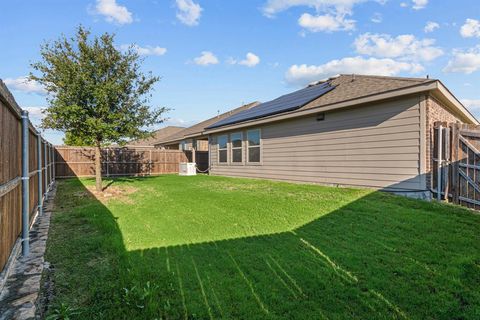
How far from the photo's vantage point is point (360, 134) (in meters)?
8.26

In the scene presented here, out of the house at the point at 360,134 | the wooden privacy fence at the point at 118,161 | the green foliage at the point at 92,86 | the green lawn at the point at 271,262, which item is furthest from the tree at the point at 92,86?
the wooden privacy fence at the point at 118,161

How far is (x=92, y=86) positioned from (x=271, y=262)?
8080mm

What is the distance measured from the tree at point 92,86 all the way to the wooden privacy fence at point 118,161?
24.5 ft

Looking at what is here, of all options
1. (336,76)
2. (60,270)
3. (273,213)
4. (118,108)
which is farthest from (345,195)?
(118,108)

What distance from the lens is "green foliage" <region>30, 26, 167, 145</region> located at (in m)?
8.52

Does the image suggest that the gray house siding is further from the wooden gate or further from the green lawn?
the green lawn

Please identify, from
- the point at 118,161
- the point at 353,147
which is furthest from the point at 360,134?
the point at 118,161

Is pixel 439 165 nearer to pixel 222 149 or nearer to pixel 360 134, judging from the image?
pixel 360 134

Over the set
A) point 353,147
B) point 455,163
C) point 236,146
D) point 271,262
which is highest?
point 236,146

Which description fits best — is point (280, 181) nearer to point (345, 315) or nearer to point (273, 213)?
point (273, 213)

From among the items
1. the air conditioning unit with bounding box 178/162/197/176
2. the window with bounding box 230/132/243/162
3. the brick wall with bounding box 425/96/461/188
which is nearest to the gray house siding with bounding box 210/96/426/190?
the brick wall with bounding box 425/96/461/188

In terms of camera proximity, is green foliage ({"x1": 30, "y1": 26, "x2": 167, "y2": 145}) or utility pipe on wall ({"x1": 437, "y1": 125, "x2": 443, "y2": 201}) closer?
utility pipe on wall ({"x1": 437, "y1": 125, "x2": 443, "y2": 201})

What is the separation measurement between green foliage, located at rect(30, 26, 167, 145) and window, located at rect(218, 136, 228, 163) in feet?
18.8

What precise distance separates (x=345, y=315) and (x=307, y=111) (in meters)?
7.88
